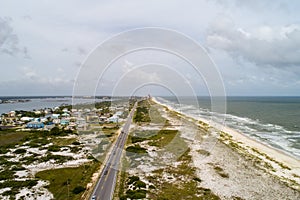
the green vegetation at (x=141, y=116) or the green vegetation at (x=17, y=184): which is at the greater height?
the green vegetation at (x=141, y=116)

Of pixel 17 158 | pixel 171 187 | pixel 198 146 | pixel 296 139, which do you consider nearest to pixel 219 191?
pixel 171 187

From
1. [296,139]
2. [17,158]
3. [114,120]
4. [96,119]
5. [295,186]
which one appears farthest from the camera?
Result: [96,119]

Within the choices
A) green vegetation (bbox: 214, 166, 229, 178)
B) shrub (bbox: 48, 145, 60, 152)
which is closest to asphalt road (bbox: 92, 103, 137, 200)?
shrub (bbox: 48, 145, 60, 152)

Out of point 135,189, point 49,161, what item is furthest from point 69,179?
point 49,161

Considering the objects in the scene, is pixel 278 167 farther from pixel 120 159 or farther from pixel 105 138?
pixel 105 138

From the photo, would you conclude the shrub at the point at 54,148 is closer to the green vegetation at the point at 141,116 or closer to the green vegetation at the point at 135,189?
the green vegetation at the point at 135,189

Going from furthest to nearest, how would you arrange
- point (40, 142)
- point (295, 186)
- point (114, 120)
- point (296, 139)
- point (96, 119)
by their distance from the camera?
point (96, 119), point (114, 120), point (296, 139), point (40, 142), point (295, 186)

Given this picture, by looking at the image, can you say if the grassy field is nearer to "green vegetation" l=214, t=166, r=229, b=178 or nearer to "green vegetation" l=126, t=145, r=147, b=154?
"green vegetation" l=126, t=145, r=147, b=154

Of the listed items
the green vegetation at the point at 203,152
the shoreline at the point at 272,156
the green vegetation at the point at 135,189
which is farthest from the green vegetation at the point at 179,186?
the shoreline at the point at 272,156

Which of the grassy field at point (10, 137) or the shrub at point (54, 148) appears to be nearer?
the shrub at point (54, 148)
